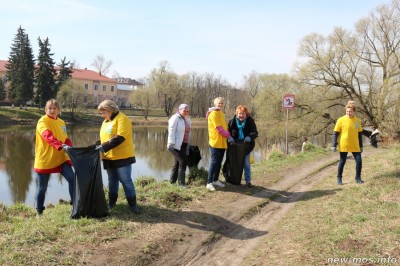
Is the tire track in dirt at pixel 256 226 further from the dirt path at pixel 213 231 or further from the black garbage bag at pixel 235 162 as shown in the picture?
the black garbage bag at pixel 235 162

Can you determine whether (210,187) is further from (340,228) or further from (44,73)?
(44,73)

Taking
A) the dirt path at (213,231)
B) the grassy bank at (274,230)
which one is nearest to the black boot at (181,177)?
the grassy bank at (274,230)

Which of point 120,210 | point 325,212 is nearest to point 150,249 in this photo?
point 120,210

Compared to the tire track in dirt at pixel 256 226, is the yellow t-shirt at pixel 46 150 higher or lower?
higher

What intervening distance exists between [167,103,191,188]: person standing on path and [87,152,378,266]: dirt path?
2.75ft

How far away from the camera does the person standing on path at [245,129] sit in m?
7.57

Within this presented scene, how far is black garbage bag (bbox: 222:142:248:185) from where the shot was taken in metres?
7.56

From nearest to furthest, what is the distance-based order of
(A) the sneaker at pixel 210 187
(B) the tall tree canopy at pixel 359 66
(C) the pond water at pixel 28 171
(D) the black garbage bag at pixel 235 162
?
(A) the sneaker at pixel 210 187, (D) the black garbage bag at pixel 235 162, (C) the pond water at pixel 28 171, (B) the tall tree canopy at pixel 359 66

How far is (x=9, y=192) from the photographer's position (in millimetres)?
13430

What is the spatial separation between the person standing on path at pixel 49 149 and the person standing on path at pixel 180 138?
2004 mm

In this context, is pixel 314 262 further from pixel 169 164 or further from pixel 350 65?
pixel 350 65

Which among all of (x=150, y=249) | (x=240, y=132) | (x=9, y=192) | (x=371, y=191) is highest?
(x=240, y=132)

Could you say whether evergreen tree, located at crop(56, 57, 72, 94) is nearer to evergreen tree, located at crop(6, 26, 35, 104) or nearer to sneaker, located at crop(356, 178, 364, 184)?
evergreen tree, located at crop(6, 26, 35, 104)

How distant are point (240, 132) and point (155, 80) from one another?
60.0 meters
